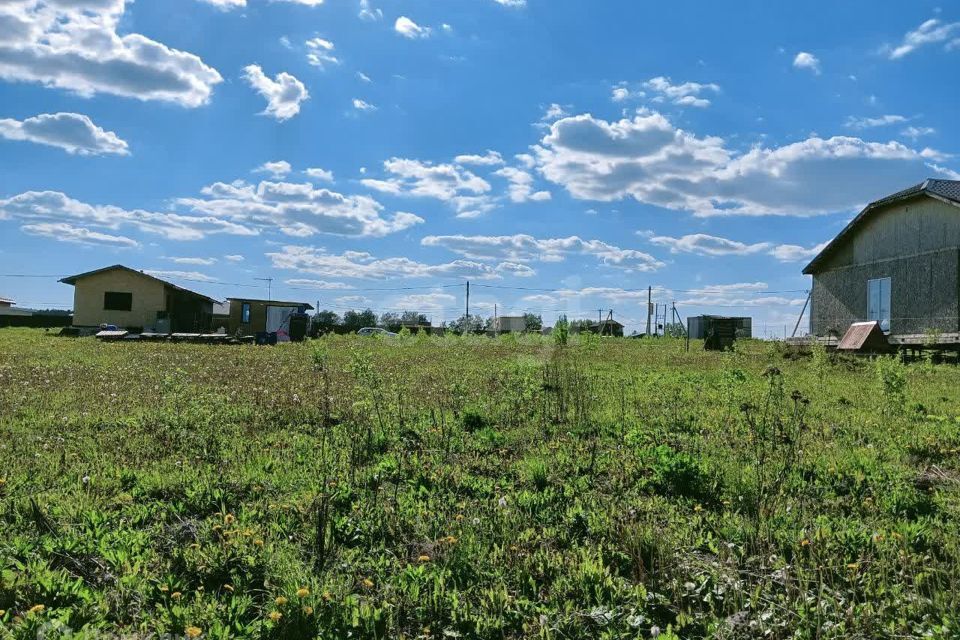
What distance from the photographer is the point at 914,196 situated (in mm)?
20078

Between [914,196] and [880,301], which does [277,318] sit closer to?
[880,301]

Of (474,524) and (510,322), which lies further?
(510,322)

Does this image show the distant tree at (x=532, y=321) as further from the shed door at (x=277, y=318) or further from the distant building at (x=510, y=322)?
the shed door at (x=277, y=318)

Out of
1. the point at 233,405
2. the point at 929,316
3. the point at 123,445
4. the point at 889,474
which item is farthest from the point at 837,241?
the point at 123,445

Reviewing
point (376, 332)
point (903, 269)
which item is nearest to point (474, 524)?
point (903, 269)

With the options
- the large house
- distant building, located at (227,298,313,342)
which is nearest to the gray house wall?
the large house

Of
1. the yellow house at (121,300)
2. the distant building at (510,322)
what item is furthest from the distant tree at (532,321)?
the yellow house at (121,300)

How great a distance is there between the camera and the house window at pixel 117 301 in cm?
3853

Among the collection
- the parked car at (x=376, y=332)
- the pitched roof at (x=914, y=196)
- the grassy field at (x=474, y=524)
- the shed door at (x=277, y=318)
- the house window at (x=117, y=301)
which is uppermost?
the pitched roof at (x=914, y=196)

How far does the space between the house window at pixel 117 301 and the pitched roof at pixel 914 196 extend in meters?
39.0

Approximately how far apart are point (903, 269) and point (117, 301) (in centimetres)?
4164

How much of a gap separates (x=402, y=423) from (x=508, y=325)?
58320 mm

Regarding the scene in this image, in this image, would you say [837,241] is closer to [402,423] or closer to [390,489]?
[402,423]

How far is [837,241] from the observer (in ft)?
78.3
